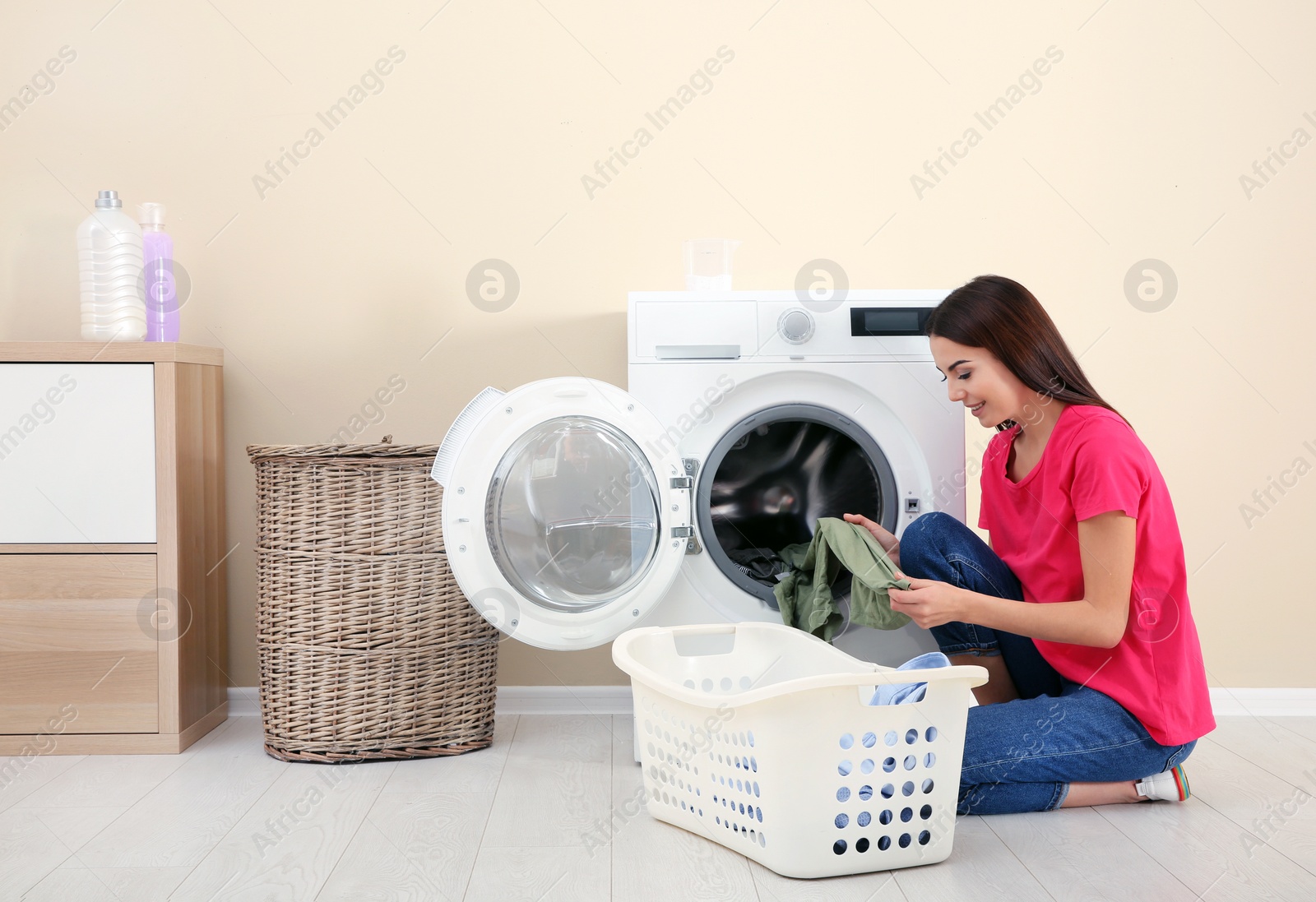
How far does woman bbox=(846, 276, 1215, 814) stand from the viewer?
146 centimetres

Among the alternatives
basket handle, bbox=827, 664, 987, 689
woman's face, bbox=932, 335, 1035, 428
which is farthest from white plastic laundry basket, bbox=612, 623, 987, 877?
woman's face, bbox=932, 335, 1035, 428

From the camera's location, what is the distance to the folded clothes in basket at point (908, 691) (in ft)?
4.44

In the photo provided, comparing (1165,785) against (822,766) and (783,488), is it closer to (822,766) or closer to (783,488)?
(822,766)

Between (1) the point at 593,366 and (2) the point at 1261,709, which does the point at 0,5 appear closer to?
(1) the point at 593,366

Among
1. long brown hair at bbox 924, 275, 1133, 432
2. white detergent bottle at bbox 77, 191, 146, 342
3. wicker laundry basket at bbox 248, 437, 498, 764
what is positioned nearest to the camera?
long brown hair at bbox 924, 275, 1133, 432

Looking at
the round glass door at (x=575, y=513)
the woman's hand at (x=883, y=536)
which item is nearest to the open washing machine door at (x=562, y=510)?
the round glass door at (x=575, y=513)

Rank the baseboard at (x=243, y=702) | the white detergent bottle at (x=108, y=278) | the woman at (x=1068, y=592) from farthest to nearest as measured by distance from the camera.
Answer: the baseboard at (x=243, y=702) < the white detergent bottle at (x=108, y=278) < the woman at (x=1068, y=592)

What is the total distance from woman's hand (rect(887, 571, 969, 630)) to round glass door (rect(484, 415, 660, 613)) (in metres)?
0.46

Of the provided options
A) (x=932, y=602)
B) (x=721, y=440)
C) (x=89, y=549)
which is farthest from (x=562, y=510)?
(x=89, y=549)

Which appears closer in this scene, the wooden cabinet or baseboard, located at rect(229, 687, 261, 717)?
the wooden cabinet

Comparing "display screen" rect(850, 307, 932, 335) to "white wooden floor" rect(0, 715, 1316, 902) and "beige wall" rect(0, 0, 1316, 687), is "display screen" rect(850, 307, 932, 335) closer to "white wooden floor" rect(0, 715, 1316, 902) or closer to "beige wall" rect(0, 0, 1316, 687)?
"beige wall" rect(0, 0, 1316, 687)

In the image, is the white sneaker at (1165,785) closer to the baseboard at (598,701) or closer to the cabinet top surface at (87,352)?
the baseboard at (598,701)

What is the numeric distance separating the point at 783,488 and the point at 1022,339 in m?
0.58

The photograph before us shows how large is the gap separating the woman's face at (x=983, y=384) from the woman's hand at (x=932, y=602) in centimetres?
31
